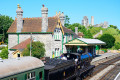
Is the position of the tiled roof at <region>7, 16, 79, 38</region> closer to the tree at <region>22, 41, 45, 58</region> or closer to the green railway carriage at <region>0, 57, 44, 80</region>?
the tree at <region>22, 41, 45, 58</region>

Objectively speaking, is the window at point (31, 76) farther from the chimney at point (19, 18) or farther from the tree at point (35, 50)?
the chimney at point (19, 18)

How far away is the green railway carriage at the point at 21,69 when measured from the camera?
7.48 metres

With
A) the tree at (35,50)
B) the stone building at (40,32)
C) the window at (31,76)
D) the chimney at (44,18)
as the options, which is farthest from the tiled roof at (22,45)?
the window at (31,76)

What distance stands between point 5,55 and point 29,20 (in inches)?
302

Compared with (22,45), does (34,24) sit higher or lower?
higher

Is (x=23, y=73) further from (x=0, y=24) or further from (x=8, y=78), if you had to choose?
(x=0, y=24)

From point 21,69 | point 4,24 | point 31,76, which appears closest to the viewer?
point 21,69

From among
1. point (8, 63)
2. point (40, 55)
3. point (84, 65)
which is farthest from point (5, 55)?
point (8, 63)

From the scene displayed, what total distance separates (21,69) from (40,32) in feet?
65.8

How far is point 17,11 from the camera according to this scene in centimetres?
2866

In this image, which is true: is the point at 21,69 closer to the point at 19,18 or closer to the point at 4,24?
the point at 19,18

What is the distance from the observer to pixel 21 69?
8328mm

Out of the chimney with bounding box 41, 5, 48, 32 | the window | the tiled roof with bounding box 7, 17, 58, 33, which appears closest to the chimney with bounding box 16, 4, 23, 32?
the tiled roof with bounding box 7, 17, 58, 33

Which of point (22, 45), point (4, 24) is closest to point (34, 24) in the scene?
point (22, 45)
